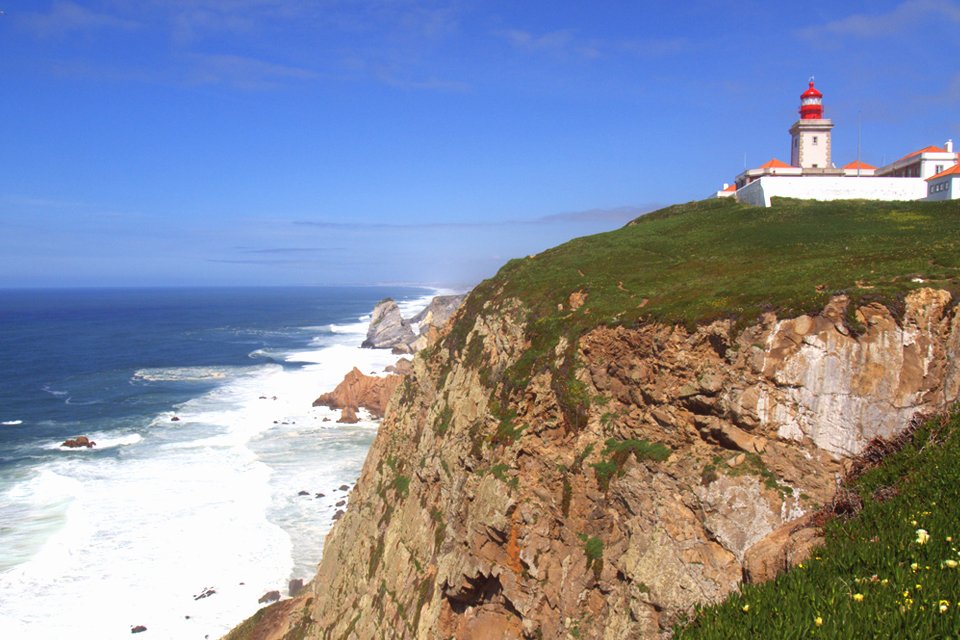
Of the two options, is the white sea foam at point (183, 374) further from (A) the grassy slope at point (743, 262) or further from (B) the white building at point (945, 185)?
(B) the white building at point (945, 185)

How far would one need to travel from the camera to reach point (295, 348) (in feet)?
323

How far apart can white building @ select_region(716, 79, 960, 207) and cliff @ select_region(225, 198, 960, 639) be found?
6.45 metres

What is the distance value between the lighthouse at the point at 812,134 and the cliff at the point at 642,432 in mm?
17066

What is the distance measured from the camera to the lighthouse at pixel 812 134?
39219mm

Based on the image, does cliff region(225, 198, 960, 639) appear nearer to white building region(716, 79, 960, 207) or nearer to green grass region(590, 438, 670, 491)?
green grass region(590, 438, 670, 491)

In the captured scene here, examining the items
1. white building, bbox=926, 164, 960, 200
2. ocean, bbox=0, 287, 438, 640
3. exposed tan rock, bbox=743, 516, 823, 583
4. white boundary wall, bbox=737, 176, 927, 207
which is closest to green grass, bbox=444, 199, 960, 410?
white boundary wall, bbox=737, 176, 927, 207

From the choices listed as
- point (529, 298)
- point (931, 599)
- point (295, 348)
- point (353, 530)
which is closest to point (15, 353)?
point (295, 348)

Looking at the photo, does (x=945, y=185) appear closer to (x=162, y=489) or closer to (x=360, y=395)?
(x=162, y=489)

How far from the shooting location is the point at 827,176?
34031 millimetres

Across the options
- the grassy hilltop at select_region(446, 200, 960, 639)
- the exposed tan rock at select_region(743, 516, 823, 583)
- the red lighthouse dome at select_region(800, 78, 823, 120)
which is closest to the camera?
the grassy hilltop at select_region(446, 200, 960, 639)

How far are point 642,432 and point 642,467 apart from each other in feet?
3.35

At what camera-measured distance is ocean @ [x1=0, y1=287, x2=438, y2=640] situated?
27.1m

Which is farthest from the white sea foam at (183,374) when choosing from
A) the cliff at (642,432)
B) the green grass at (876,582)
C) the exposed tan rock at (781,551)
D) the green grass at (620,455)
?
the green grass at (876,582)

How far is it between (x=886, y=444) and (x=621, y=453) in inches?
205
